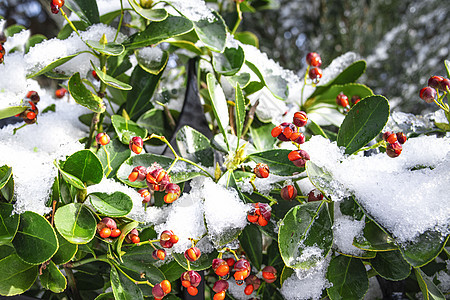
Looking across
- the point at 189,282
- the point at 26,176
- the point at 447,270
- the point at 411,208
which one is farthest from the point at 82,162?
the point at 447,270

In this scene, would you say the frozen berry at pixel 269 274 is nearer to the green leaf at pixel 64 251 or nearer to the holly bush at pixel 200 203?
the holly bush at pixel 200 203

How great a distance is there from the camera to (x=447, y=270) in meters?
0.53

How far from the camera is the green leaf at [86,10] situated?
0.57 meters

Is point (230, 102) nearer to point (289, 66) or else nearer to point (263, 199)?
point (263, 199)

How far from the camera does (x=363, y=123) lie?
489mm

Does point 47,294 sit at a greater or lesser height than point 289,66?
greater

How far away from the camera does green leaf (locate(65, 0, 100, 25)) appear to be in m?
0.57

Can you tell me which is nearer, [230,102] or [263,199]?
[263,199]

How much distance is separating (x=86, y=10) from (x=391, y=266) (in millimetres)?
545

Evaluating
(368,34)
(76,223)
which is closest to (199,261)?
(76,223)

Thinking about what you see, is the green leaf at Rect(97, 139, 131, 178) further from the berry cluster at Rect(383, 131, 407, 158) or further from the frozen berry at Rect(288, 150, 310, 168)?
the berry cluster at Rect(383, 131, 407, 158)

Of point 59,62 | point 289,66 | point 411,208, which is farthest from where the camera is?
point 289,66

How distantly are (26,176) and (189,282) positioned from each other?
0.24m

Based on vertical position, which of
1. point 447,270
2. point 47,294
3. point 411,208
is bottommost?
point 47,294
